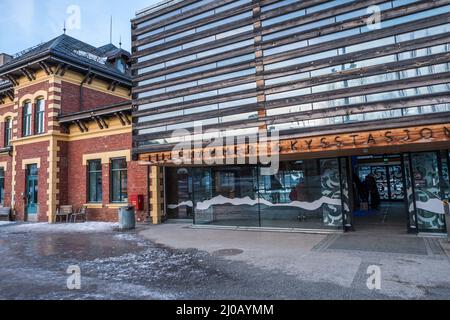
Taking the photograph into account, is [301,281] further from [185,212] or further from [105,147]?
[105,147]

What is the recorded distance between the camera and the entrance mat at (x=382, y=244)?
7.41 metres

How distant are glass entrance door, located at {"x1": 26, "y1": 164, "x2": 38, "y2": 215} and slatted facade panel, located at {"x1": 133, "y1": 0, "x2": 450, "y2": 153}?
7.71 meters

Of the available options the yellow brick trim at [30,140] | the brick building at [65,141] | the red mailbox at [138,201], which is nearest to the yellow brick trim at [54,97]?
the brick building at [65,141]

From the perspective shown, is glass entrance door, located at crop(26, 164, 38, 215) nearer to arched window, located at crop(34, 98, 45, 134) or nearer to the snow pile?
arched window, located at crop(34, 98, 45, 134)

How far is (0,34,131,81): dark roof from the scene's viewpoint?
15.8 meters

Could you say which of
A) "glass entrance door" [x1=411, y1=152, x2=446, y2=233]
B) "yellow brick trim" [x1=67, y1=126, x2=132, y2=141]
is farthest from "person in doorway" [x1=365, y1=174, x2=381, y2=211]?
"yellow brick trim" [x1=67, y1=126, x2=132, y2=141]

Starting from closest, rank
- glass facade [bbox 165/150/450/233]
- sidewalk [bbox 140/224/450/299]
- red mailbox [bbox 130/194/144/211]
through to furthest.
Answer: sidewalk [bbox 140/224/450/299]
glass facade [bbox 165/150/450/233]
red mailbox [bbox 130/194/144/211]

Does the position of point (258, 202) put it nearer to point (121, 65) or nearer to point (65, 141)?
point (65, 141)

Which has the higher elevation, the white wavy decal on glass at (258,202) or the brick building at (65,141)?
the brick building at (65,141)

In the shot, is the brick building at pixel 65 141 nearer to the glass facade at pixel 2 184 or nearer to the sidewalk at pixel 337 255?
the glass facade at pixel 2 184

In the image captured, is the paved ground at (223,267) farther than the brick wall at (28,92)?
No

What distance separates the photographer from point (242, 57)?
11.0m

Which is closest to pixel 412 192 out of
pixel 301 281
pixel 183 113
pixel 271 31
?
pixel 301 281

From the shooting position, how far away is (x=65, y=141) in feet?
54.2
